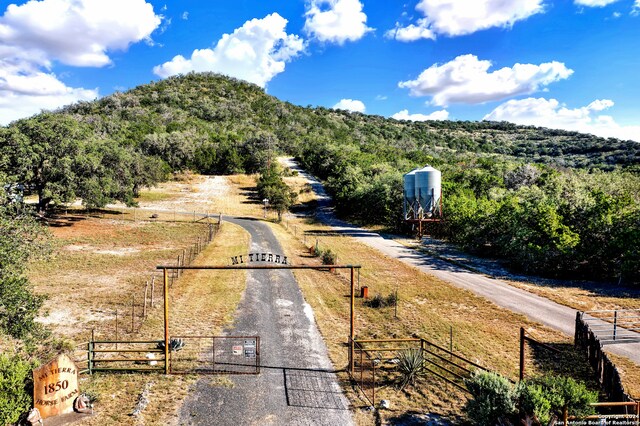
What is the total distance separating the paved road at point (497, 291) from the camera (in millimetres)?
22781

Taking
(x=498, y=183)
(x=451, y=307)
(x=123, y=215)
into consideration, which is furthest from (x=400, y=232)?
(x=123, y=215)

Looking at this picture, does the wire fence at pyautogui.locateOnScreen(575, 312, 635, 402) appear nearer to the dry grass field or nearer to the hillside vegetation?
the dry grass field

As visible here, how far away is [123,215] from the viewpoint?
61.3m

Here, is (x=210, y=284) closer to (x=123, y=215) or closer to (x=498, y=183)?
(x=123, y=215)

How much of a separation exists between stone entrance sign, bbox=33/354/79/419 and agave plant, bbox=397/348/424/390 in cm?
1183

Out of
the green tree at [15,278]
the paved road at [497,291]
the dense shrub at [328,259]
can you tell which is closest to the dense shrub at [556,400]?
the paved road at [497,291]

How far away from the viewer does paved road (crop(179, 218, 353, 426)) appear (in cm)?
1305

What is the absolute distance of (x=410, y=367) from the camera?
15.7m

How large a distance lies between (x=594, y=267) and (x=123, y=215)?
6189cm

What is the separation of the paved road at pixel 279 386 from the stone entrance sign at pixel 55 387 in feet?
12.4

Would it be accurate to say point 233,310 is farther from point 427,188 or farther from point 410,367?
point 427,188

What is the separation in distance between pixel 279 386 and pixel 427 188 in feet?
120

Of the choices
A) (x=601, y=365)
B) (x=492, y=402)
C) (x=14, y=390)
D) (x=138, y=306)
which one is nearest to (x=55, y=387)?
(x=14, y=390)

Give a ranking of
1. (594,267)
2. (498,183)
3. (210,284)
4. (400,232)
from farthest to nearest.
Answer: (498,183), (400,232), (594,267), (210,284)
